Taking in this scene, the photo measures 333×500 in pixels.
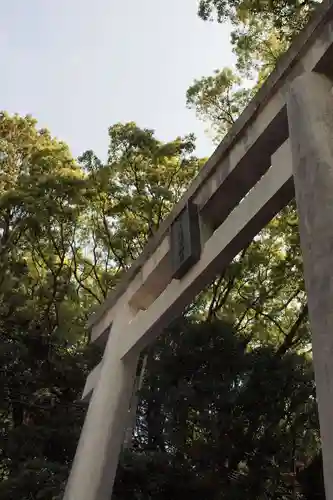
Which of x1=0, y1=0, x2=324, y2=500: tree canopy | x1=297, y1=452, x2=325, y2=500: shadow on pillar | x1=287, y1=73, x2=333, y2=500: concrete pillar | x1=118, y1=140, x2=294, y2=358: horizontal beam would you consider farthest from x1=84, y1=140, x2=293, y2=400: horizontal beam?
x1=297, y1=452, x2=325, y2=500: shadow on pillar

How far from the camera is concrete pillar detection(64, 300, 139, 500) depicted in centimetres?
353

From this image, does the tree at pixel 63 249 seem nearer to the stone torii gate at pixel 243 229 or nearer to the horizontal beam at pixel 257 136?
the stone torii gate at pixel 243 229

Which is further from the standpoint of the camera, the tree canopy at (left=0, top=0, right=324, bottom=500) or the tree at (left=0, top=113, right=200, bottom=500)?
the tree at (left=0, top=113, right=200, bottom=500)

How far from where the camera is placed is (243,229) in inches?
120

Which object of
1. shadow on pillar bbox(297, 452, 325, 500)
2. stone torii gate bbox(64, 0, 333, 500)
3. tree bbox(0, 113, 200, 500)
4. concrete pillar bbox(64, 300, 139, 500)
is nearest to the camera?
stone torii gate bbox(64, 0, 333, 500)

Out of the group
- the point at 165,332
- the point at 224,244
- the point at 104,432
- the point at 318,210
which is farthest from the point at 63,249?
the point at 318,210

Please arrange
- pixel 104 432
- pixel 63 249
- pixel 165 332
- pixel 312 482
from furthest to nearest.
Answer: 1. pixel 63 249
2. pixel 165 332
3. pixel 312 482
4. pixel 104 432

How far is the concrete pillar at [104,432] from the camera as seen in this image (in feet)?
11.6

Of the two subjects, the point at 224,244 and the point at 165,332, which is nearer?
the point at 224,244

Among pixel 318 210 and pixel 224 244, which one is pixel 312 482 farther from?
pixel 318 210

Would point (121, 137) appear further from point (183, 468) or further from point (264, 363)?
point (183, 468)

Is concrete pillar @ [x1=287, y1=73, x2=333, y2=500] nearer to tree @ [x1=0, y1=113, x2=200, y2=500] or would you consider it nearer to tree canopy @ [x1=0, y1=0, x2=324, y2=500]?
tree canopy @ [x1=0, y1=0, x2=324, y2=500]

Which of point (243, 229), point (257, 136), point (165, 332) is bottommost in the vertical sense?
point (243, 229)

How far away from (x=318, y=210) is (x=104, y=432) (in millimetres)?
2305
